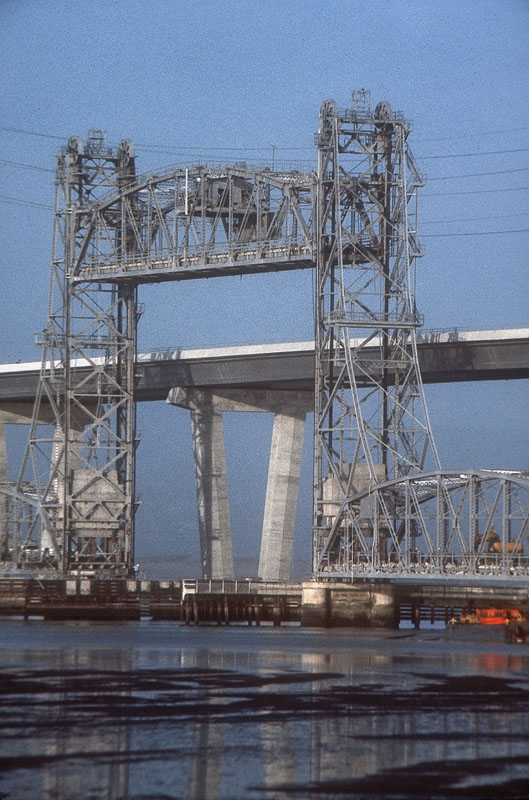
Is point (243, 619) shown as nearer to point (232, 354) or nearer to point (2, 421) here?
point (232, 354)

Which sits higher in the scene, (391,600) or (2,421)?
(2,421)

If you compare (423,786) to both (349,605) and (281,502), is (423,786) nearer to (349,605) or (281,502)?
(349,605)

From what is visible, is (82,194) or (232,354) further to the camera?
(232,354)

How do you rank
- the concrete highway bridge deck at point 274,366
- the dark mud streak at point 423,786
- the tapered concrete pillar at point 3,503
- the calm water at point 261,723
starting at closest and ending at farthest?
the dark mud streak at point 423,786 < the calm water at point 261,723 < the concrete highway bridge deck at point 274,366 < the tapered concrete pillar at point 3,503

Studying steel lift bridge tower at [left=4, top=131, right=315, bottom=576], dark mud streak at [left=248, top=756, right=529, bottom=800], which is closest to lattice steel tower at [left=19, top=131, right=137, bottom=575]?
steel lift bridge tower at [left=4, top=131, right=315, bottom=576]

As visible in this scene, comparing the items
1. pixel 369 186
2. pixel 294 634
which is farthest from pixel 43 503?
pixel 369 186

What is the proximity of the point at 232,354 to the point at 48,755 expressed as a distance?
61.0 metres

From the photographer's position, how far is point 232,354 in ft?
296

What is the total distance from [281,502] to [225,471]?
14.6 feet

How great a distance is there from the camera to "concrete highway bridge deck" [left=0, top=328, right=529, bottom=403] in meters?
81.8

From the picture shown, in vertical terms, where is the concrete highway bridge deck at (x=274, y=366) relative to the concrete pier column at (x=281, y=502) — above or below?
above

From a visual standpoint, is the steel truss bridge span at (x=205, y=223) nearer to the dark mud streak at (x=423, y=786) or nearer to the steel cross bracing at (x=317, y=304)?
the steel cross bracing at (x=317, y=304)

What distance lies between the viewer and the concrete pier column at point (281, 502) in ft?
299

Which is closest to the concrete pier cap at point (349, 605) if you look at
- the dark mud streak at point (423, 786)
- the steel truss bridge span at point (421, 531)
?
the steel truss bridge span at point (421, 531)
